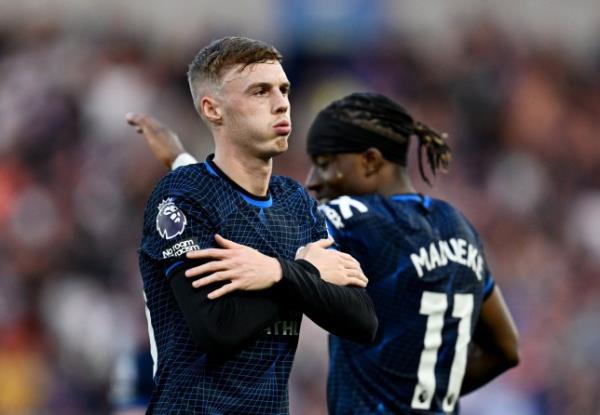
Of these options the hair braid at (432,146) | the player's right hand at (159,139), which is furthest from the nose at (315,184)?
the player's right hand at (159,139)

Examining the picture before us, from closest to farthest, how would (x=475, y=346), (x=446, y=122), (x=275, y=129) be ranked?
(x=275, y=129), (x=475, y=346), (x=446, y=122)

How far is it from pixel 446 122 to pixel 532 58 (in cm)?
212

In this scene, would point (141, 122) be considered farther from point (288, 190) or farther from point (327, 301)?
point (327, 301)

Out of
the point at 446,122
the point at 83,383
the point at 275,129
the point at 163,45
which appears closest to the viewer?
the point at 275,129

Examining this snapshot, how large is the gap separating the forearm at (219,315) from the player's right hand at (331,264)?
0.94 ft

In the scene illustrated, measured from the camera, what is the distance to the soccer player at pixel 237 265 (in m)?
4.15

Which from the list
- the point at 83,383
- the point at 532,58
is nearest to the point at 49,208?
the point at 83,383

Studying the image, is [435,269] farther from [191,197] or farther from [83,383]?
[83,383]

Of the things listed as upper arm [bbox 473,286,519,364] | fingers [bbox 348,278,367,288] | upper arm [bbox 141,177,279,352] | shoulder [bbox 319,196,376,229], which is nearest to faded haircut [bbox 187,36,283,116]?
upper arm [bbox 141,177,279,352]

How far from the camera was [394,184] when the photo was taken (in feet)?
19.1

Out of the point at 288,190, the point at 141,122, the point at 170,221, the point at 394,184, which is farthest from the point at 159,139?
the point at 170,221

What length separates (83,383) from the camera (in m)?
11.4

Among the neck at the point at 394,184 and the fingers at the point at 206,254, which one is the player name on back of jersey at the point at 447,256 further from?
the fingers at the point at 206,254

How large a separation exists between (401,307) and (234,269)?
158cm
